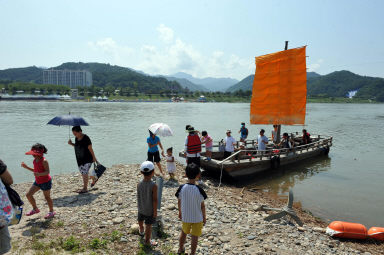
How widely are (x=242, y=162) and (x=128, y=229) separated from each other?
7.95 m

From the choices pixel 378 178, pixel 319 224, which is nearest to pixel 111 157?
pixel 319 224

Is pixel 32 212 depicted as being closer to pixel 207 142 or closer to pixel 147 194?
pixel 147 194

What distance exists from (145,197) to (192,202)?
3.22 feet

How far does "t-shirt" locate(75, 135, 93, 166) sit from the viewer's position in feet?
24.2

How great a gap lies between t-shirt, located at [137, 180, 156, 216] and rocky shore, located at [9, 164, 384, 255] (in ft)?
2.74

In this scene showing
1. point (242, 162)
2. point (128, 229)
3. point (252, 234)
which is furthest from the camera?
point (242, 162)

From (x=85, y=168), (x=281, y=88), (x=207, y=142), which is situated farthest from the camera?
(x=281, y=88)

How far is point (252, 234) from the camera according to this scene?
6.31m

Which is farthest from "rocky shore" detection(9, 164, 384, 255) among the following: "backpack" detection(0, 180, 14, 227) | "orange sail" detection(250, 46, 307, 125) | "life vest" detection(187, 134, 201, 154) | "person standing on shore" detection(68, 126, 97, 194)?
"orange sail" detection(250, 46, 307, 125)

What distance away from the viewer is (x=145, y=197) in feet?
15.4

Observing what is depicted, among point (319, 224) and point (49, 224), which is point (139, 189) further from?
point (319, 224)

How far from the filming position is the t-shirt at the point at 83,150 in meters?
7.38

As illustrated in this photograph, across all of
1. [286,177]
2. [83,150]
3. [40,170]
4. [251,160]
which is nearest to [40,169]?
[40,170]

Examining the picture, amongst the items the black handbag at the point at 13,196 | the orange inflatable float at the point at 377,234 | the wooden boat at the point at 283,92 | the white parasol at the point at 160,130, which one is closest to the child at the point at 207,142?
the white parasol at the point at 160,130
